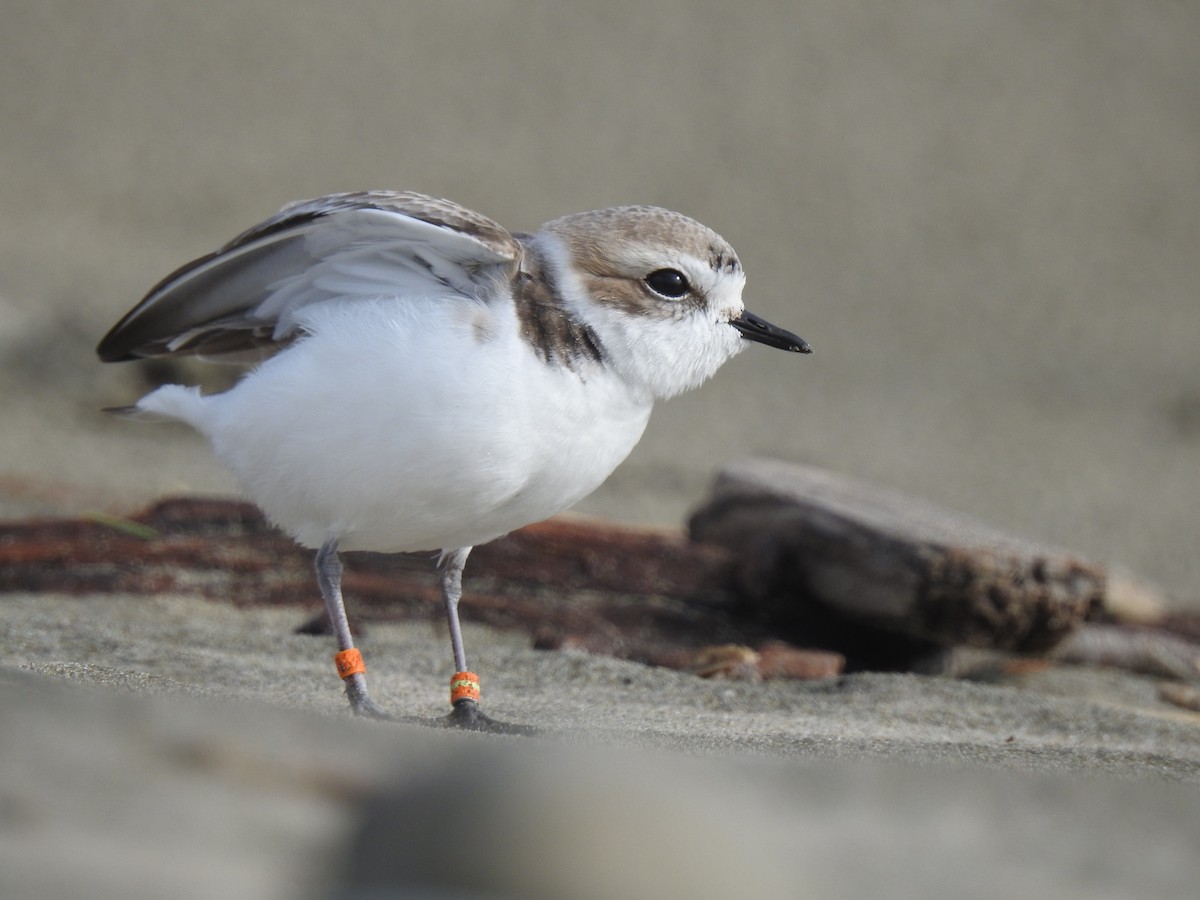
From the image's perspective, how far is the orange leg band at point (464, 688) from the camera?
3.17 m

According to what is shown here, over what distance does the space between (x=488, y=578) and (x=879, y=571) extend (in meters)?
1.30

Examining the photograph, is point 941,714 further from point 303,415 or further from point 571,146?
point 571,146

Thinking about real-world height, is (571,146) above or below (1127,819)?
above

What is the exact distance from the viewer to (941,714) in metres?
3.45

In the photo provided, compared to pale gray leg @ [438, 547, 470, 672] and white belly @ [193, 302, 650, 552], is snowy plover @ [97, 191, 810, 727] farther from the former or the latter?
pale gray leg @ [438, 547, 470, 672]

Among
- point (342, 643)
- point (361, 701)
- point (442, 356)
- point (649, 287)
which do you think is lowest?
point (361, 701)

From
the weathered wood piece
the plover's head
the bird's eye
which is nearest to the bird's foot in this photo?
the plover's head

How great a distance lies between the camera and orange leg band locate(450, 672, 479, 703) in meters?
3.17

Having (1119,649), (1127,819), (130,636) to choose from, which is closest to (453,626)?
(130,636)

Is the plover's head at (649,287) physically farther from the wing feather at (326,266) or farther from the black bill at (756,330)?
the wing feather at (326,266)

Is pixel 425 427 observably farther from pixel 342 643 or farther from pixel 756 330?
pixel 756 330

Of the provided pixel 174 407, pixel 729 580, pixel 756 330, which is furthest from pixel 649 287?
pixel 729 580

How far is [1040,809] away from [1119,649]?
1.95m

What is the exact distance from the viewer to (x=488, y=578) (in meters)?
4.64
